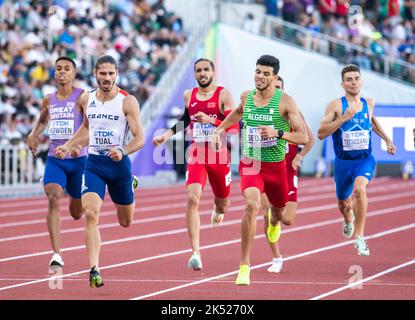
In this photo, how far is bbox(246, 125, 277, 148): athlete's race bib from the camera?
12.2m

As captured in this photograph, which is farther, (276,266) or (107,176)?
(276,266)

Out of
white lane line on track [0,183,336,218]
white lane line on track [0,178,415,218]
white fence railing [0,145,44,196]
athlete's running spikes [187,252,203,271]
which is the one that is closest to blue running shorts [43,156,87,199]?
athlete's running spikes [187,252,203,271]

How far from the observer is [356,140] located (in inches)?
593

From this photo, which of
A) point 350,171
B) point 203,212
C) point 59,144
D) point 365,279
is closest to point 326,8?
point 203,212

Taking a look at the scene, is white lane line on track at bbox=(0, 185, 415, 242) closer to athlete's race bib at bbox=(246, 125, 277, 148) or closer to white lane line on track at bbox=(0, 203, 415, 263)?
white lane line on track at bbox=(0, 203, 415, 263)

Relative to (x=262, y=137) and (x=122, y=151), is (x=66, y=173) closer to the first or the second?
(x=122, y=151)

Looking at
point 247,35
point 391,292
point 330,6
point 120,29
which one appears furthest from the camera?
point 330,6

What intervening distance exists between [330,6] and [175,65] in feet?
23.8

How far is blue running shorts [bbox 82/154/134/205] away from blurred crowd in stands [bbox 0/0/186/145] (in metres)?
12.9

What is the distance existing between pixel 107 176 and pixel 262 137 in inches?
58.6

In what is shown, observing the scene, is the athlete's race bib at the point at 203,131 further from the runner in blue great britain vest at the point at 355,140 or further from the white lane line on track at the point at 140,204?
the white lane line on track at the point at 140,204
